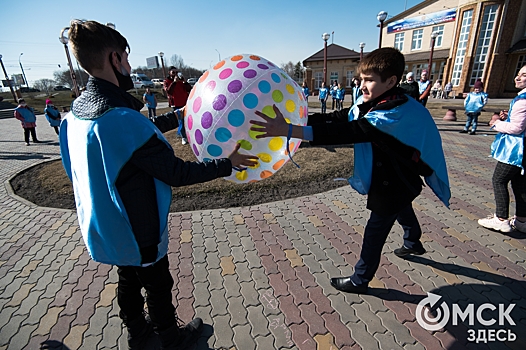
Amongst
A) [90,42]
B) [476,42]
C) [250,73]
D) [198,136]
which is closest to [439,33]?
[476,42]

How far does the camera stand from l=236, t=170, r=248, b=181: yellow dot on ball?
220 cm

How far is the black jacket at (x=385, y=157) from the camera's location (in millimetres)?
1849

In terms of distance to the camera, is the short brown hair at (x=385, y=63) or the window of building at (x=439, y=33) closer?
the short brown hair at (x=385, y=63)

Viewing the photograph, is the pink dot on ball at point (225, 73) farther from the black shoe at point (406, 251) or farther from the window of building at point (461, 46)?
the window of building at point (461, 46)

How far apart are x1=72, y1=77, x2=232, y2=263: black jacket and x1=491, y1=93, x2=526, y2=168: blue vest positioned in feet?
11.4

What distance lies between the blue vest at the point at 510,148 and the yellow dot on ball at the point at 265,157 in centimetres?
305

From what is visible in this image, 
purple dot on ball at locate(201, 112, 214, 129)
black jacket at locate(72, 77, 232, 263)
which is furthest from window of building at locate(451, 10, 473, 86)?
black jacket at locate(72, 77, 232, 263)

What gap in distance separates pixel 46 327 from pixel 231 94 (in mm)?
2524

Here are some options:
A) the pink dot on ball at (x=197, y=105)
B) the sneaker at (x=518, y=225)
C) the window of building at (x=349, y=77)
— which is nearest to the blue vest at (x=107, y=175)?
the pink dot on ball at (x=197, y=105)

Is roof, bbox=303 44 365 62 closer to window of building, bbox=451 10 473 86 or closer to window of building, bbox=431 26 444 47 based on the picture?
window of building, bbox=431 26 444 47

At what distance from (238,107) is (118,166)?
2.92 ft

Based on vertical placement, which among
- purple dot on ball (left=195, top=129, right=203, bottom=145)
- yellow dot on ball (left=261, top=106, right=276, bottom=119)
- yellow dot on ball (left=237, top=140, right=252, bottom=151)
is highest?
yellow dot on ball (left=261, top=106, right=276, bottom=119)

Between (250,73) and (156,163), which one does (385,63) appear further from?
Answer: (156,163)

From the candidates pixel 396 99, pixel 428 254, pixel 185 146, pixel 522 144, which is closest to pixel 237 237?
pixel 428 254
